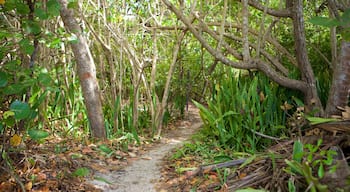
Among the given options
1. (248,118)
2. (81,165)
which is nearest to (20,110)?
(81,165)

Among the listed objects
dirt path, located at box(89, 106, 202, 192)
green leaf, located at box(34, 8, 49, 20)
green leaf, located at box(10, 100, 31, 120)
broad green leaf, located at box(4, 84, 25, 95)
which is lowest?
dirt path, located at box(89, 106, 202, 192)

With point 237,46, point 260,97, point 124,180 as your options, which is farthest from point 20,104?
point 237,46

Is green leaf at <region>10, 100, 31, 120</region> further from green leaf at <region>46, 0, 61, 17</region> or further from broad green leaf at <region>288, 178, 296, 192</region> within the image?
broad green leaf at <region>288, 178, 296, 192</region>

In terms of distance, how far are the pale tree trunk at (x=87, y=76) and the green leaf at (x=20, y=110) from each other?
164 cm

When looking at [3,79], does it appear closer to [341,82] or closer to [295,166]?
[295,166]

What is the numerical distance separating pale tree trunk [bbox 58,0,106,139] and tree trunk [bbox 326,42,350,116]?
2224 millimetres

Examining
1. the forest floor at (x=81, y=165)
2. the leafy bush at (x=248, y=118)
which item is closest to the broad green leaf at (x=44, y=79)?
the forest floor at (x=81, y=165)

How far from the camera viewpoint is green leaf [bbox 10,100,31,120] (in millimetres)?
1834

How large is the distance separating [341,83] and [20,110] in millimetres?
2216

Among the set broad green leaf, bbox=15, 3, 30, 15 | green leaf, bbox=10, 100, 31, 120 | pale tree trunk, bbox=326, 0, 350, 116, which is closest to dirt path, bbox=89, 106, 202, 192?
green leaf, bbox=10, 100, 31, 120

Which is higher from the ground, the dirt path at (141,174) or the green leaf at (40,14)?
the green leaf at (40,14)

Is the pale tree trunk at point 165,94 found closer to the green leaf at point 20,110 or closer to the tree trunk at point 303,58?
the tree trunk at point 303,58

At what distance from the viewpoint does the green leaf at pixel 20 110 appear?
72.2 inches

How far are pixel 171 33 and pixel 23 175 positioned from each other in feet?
12.0
